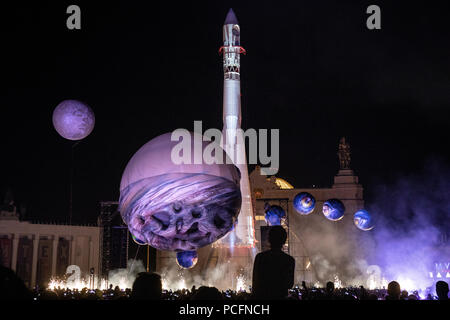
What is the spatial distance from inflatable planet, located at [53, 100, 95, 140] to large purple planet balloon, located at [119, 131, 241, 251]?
9106 mm

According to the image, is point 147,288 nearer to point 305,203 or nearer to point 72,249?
point 305,203

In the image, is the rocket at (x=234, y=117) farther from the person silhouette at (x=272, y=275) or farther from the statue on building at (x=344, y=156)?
the person silhouette at (x=272, y=275)

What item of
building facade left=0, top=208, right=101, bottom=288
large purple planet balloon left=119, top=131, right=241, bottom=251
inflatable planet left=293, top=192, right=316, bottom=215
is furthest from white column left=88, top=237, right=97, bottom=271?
large purple planet balloon left=119, top=131, right=241, bottom=251

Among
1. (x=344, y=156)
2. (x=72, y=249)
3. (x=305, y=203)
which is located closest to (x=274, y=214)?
(x=305, y=203)

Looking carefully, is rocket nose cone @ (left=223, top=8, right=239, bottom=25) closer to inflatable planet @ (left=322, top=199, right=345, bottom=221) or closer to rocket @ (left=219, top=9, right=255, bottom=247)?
rocket @ (left=219, top=9, right=255, bottom=247)

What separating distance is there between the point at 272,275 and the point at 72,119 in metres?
15.8

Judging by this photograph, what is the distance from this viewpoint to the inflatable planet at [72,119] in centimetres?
1898

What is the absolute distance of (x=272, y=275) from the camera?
4633 millimetres

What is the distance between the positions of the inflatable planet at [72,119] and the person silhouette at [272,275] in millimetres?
15694

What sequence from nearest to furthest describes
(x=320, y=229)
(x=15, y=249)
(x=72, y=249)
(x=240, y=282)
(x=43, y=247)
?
(x=15, y=249) → (x=240, y=282) → (x=43, y=247) → (x=72, y=249) → (x=320, y=229)

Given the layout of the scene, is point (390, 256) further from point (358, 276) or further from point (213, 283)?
point (213, 283)

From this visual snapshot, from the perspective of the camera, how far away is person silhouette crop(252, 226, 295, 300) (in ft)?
15.1
